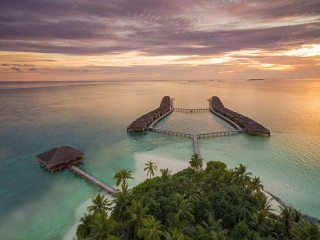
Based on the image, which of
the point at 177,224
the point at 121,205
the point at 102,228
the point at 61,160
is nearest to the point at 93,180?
the point at 61,160

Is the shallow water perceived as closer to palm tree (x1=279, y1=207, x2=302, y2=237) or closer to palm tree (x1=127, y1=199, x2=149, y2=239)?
palm tree (x1=279, y1=207, x2=302, y2=237)

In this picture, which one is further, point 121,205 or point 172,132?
point 172,132

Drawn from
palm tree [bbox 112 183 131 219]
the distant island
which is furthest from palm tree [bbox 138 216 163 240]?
palm tree [bbox 112 183 131 219]

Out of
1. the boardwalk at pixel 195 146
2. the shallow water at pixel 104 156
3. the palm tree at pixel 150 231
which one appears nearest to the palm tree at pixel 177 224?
the palm tree at pixel 150 231

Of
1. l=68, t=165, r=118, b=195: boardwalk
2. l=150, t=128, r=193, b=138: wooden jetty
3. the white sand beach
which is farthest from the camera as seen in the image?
l=150, t=128, r=193, b=138: wooden jetty

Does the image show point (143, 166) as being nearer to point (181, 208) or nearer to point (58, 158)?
point (58, 158)
